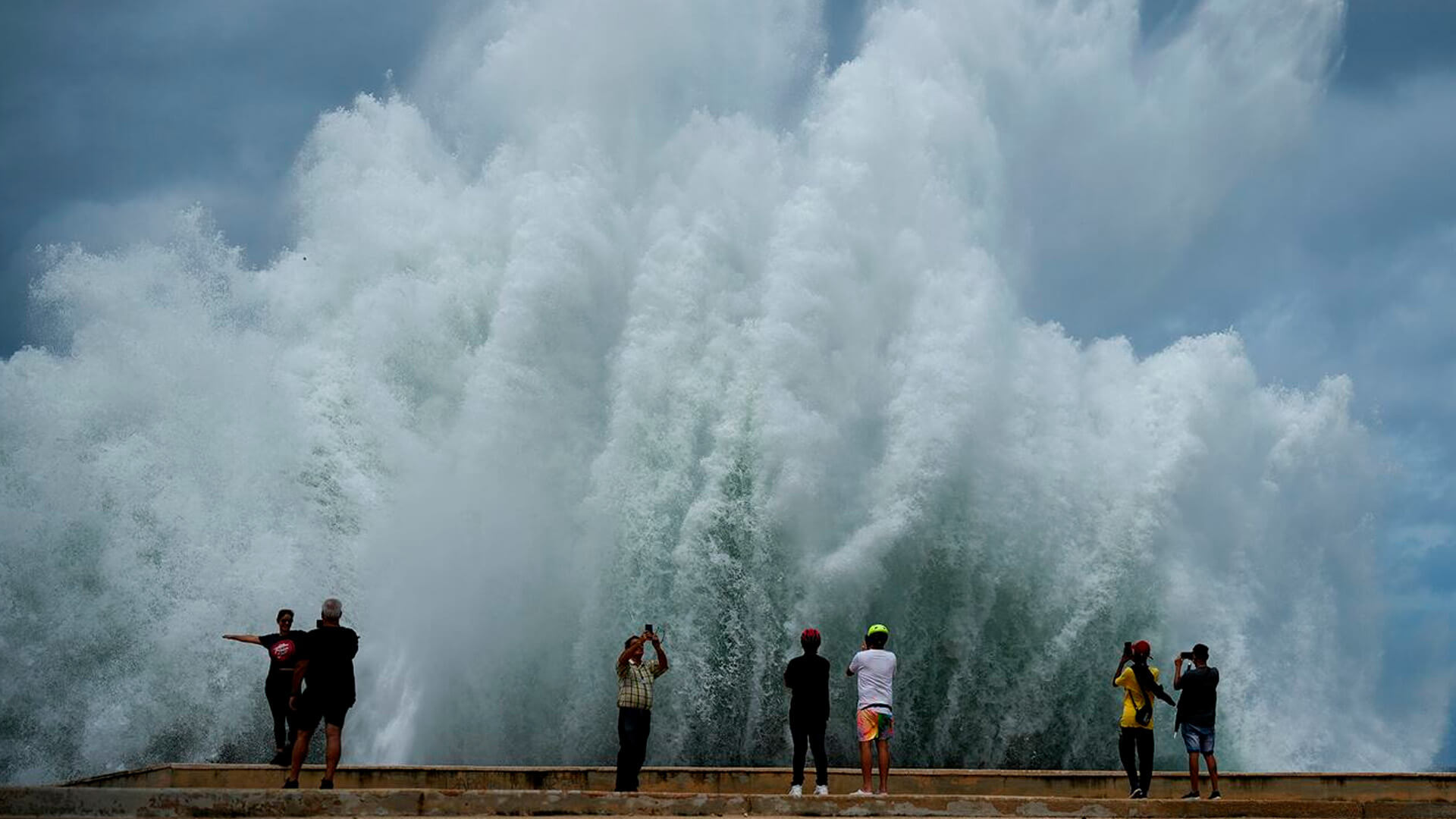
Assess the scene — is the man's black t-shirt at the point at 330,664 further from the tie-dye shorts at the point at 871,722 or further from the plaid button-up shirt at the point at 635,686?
the tie-dye shorts at the point at 871,722

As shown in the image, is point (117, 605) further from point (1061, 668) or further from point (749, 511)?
point (1061, 668)

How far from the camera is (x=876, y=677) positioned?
13.3 metres

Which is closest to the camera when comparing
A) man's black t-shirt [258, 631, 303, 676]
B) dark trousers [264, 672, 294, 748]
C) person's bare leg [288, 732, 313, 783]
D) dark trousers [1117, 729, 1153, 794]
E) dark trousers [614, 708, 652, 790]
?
person's bare leg [288, 732, 313, 783]

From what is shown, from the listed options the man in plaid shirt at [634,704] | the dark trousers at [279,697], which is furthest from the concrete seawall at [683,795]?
the man in plaid shirt at [634,704]

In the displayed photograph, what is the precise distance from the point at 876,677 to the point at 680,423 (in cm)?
1676

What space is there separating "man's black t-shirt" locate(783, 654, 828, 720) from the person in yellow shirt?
3211 mm

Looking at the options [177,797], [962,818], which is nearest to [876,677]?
[962,818]

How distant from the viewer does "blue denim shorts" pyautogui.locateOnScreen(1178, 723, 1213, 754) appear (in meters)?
14.7

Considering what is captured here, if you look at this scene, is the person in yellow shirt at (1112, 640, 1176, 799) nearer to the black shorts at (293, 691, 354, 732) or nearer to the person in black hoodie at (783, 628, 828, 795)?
the person in black hoodie at (783, 628, 828, 795)

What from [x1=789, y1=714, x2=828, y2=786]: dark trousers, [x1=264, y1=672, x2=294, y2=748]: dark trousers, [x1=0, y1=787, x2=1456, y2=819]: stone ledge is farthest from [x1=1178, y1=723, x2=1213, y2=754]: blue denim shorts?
[x1=264, y1=672, x2=294, y2=748]: dark trousers

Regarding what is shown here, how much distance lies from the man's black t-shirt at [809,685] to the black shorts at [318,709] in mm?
4026

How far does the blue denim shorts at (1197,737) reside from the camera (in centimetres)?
1471

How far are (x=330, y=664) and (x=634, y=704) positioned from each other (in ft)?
10.6

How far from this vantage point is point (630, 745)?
14.2 m
